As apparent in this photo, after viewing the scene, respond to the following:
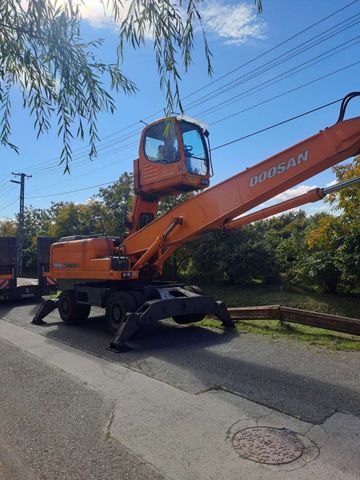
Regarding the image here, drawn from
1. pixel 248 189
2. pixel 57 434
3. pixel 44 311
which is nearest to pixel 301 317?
pixel 248 189

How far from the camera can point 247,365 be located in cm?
636

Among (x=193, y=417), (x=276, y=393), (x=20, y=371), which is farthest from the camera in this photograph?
(x=20, y=371)

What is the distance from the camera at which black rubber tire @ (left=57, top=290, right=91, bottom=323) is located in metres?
10.8

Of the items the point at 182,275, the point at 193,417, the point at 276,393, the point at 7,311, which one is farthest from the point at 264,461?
the point at 182,275

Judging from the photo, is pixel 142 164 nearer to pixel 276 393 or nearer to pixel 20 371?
pixel 20 371

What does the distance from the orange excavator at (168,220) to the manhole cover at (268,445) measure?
11.7 feet

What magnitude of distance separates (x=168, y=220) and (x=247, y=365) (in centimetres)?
365

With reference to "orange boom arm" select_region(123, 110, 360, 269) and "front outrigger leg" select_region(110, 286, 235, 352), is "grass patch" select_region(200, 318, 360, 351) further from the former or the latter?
"orange boom arm" select_region(123, 110, 360, 269)

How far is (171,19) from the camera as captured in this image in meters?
3.32

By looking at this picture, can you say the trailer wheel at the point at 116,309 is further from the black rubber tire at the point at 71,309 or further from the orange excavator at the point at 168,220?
the black rubber tire at the point at 71,309

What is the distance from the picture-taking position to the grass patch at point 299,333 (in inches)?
289

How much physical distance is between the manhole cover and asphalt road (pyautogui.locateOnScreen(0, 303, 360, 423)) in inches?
19.8

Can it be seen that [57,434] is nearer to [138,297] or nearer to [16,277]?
[138,297]

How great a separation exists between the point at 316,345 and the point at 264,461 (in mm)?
4141
